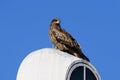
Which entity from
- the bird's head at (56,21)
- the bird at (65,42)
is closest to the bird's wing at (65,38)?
the bird at (65,42)

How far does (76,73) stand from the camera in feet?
97.9

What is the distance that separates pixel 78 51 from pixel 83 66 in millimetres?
1181

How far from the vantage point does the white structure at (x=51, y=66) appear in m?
28.9

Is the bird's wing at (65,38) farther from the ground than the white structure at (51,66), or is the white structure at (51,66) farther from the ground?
the bird's wing at (65,38)

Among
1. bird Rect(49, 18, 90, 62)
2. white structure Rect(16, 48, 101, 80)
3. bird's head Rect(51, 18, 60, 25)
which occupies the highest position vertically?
bird's head Rect(51, 18, 60, 25)

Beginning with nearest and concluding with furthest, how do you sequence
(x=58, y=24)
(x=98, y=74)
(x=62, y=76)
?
(x=62, y=76) → (x=98, y=74) → (x=58, y=24)

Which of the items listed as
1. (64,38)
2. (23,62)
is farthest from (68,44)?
(23,62)

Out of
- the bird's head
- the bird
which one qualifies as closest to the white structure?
the bird

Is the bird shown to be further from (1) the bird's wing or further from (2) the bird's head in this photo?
(2) the bird's head

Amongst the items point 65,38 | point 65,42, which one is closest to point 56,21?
point 65,38

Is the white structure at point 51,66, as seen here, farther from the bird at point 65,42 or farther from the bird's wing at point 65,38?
the bird's wing at point 65,38

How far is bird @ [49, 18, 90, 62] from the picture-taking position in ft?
102

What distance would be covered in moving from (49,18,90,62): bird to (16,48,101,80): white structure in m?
1.01

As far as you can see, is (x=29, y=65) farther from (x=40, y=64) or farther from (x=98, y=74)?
(x=98, y=74)
